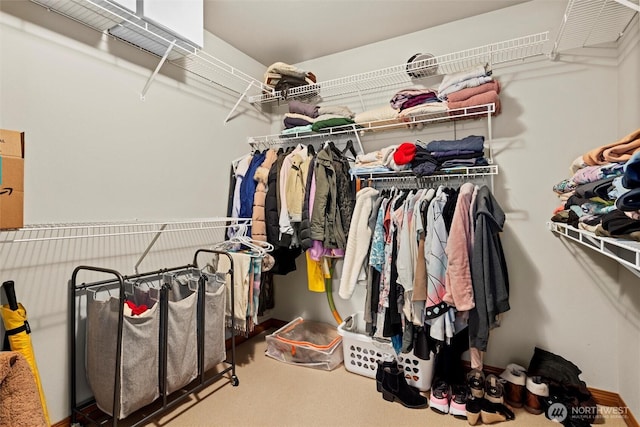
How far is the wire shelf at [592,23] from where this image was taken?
1614mm

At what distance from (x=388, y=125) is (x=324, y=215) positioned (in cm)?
82

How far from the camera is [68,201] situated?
170cm

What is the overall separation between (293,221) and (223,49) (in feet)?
5.19

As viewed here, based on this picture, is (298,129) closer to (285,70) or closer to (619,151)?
(285,70)

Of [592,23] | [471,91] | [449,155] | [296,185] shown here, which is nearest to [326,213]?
[296,185]

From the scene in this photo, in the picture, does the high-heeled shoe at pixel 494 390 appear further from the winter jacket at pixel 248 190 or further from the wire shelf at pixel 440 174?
the winter jacket at pixel 248 190

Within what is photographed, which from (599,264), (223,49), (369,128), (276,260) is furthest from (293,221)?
(599,264)

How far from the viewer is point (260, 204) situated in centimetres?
258

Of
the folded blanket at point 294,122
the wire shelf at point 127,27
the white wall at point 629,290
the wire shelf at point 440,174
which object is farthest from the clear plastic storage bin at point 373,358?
the wire shelf at point 127,27

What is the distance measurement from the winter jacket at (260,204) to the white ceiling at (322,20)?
105 cm

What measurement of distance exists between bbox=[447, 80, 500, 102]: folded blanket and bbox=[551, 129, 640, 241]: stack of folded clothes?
0.68 m

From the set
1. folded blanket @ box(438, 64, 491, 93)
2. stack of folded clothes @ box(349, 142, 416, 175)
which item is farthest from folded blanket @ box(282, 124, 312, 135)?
folded blanket @ box(438, 64, 491, 93)

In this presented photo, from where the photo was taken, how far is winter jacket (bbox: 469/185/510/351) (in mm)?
1736

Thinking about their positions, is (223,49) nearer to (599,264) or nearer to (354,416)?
(354,416)
